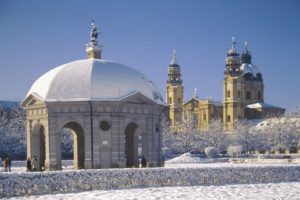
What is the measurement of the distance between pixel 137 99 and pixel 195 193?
10218 mm

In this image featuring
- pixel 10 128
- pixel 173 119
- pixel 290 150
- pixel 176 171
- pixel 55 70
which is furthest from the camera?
pixel 173 119

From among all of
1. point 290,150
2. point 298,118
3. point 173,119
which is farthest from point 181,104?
point 290,150

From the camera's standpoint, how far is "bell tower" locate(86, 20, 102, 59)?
Answer: 119 feet

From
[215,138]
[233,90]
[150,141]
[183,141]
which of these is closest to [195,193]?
[150,141]

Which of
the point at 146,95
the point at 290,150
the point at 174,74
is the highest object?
the point at 174,74

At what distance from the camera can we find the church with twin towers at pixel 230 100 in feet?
405

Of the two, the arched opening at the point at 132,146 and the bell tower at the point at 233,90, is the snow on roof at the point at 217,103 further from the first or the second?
the arched opening at the point at 132,146

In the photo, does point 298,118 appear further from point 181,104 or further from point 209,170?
point 209,170

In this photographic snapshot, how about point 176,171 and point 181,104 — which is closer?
point 176,171

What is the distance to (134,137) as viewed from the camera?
34.9 meters

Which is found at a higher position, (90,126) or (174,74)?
(174,74)

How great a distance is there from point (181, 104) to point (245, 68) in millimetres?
19859


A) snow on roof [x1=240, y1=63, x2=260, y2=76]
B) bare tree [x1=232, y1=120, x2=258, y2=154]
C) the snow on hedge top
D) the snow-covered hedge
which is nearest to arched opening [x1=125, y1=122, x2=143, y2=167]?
the snow on hedge top

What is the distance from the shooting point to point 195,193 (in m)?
21.4
